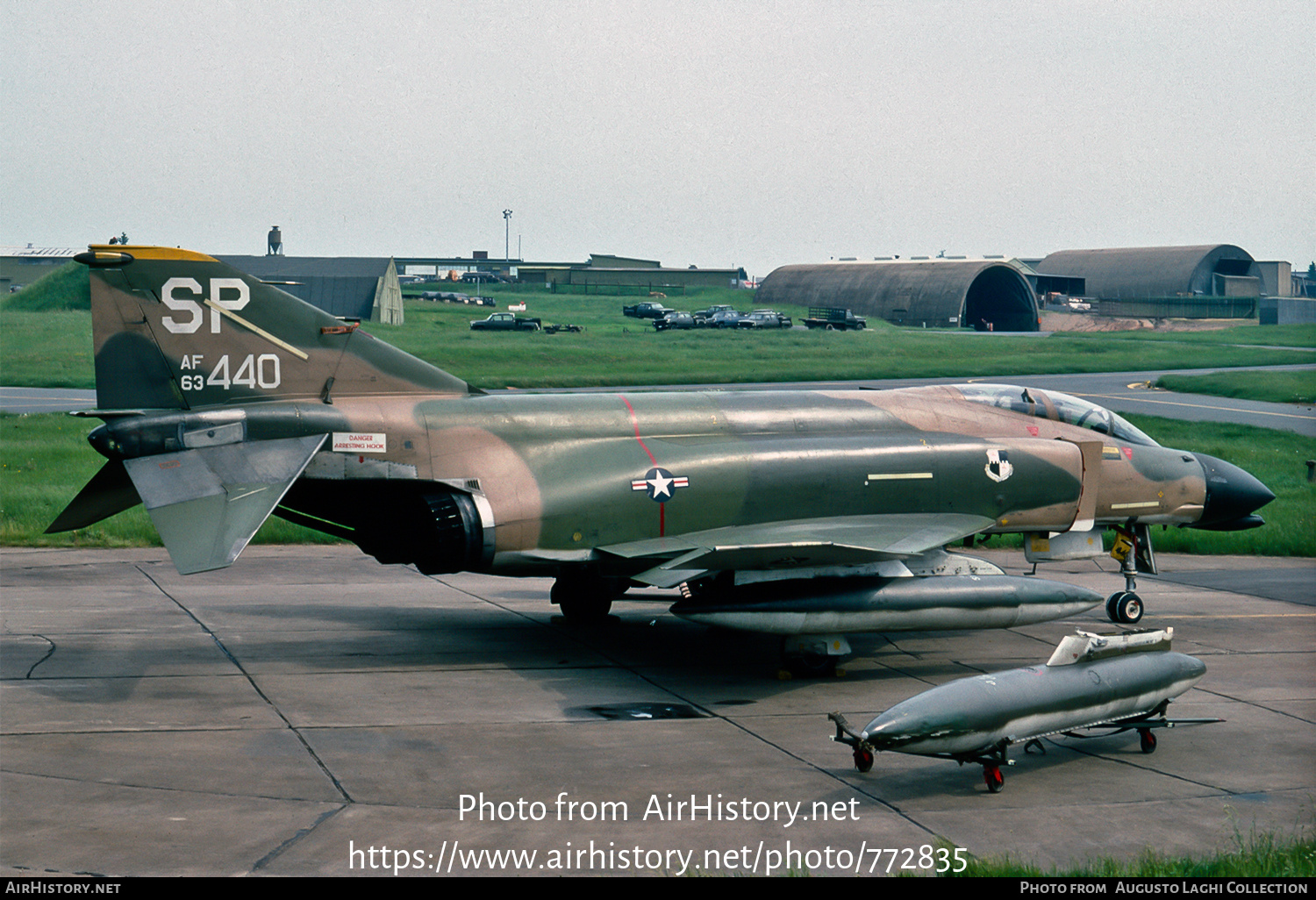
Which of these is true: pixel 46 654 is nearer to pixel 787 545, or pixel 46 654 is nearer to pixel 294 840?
pixel 294 840

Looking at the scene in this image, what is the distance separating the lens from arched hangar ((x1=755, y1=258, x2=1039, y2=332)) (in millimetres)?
88562

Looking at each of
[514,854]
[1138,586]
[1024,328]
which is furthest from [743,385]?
[1024,328]

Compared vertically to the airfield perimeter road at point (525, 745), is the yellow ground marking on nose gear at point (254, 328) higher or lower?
higher

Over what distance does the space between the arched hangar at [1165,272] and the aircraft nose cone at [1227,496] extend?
9270cm

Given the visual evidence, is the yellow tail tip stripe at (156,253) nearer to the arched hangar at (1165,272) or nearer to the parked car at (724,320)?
the parked car at (724,320)

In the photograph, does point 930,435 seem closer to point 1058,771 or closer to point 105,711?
point 1058,771

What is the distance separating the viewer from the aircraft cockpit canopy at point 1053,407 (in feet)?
56.8

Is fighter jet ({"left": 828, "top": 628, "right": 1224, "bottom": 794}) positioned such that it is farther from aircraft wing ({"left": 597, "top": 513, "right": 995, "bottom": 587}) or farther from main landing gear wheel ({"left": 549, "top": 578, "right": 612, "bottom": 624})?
main landing gear wheel ({"left": 549, "top": 578, "right": 612, "bottom": 624})

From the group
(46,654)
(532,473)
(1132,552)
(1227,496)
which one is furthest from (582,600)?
(1227,496)

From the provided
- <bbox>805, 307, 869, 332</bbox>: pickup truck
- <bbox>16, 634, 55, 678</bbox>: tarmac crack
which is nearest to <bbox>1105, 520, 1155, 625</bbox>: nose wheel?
<bbox>16, 634, 55, 678</bbox>: tarmac crack

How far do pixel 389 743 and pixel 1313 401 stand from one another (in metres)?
41.4

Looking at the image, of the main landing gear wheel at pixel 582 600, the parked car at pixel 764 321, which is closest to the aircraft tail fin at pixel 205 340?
the main landing gear wheel at pixel 582 600

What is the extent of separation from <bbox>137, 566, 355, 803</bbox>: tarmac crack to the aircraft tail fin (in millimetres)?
3003

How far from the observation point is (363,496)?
14227 millimetres
